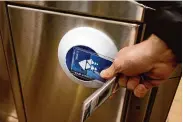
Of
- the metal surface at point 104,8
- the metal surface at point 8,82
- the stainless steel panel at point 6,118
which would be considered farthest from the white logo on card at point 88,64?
the stainless steel panel at point 6,118

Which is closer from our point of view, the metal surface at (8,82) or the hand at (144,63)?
the hand at (144,63)

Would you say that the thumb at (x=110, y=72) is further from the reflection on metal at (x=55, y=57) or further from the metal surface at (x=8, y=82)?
the metal surface at (x=8, y=82)

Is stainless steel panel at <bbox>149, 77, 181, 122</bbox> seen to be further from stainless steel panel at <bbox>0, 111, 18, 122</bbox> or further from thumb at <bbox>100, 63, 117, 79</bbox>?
stainless steel panel at <bbox>0, 111, 18, 122</bbox>

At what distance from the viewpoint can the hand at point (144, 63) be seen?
2.04 feet

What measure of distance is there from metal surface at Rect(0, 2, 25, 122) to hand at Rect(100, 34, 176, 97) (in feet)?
1.01

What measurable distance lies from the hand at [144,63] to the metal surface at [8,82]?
12.1 inches

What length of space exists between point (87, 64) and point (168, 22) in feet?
0.79

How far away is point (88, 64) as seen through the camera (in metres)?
0.73

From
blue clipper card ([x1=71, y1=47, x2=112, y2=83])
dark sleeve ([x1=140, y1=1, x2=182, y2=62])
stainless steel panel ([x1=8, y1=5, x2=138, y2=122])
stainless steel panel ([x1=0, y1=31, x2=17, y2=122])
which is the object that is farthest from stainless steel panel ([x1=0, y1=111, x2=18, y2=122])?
dark sleeve ([x1=140, y1=1, x2=182, y2=62])

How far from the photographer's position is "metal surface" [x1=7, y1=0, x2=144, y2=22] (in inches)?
24.9

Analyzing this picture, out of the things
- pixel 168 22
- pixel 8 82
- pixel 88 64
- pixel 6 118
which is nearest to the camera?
pixel 168 22

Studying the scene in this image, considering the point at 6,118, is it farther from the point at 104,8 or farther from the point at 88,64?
the point at 104,8

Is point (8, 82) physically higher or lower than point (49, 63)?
lower

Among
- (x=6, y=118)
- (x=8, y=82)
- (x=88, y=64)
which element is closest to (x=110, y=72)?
(x=88, y=64)
